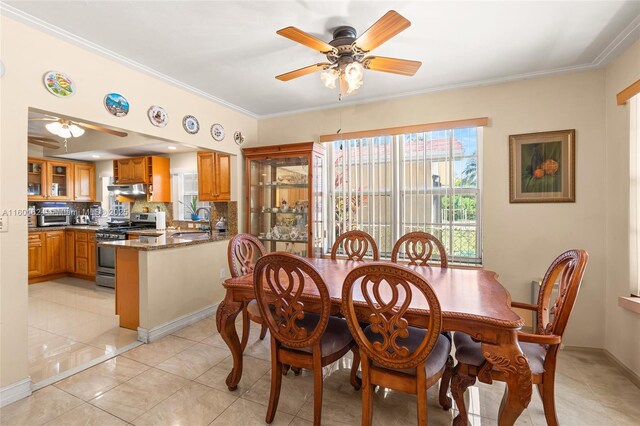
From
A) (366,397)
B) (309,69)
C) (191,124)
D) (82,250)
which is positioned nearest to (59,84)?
(191,124)

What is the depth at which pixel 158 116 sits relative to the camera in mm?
2783

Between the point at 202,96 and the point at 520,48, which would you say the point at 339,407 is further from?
the point at 202,96

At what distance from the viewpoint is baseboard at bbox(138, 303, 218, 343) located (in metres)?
2.72

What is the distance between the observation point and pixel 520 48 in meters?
2.30

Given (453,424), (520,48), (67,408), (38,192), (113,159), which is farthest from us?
(113,159)

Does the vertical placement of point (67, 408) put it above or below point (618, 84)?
below

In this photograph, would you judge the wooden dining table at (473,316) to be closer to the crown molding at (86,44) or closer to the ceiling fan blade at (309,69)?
the ceiling fan blade at (309,69)

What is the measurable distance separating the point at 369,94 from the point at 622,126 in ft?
7.35

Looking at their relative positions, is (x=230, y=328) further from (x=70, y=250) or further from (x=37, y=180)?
(x=37, y=180)

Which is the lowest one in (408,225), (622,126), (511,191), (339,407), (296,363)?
(339,407)

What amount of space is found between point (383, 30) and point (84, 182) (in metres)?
6.56

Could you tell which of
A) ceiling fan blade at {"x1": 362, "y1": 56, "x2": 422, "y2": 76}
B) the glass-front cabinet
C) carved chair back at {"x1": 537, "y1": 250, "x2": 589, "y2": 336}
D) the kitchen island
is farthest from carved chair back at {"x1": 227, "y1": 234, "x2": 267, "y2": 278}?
carved chair back at {"x1": 537, "y1": 250, "x2": 589, "y2": 336}

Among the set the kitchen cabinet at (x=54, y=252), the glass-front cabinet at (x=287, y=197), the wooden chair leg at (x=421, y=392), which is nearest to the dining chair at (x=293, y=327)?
the wooden chair leg at (x=421, y=392)

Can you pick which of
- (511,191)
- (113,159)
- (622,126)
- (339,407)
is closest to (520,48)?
(622,126)
